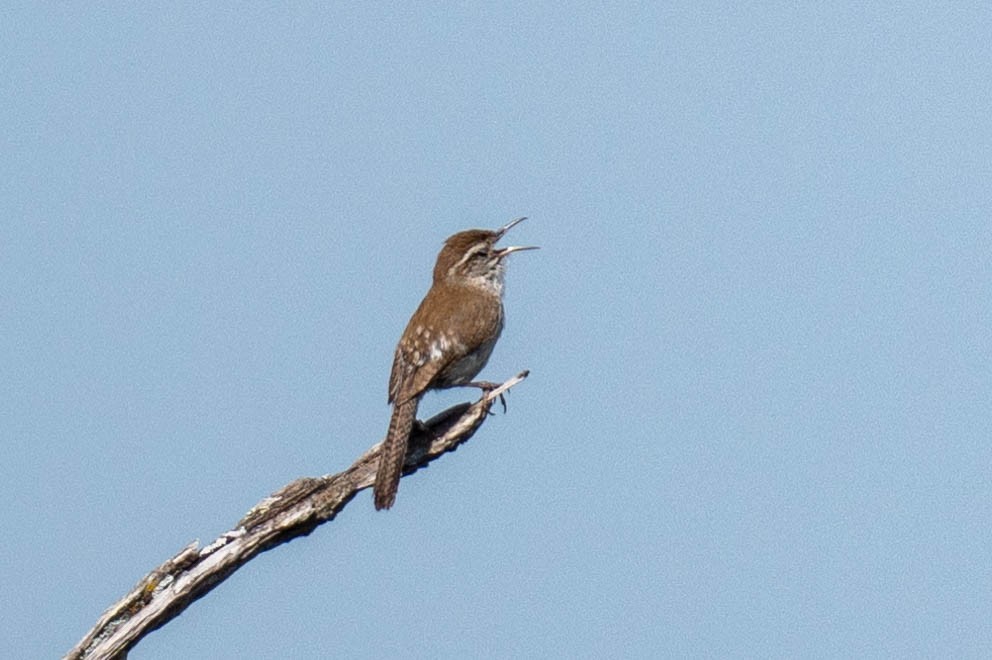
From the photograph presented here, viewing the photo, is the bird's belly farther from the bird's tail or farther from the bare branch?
the bare branch

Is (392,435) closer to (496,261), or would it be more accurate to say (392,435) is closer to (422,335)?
(422,335)

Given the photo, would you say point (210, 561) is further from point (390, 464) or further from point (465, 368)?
point (465, 368)

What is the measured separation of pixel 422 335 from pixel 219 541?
102 inches

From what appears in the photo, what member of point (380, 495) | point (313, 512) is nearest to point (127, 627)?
point (313, 512)

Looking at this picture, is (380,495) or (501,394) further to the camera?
(501,394)

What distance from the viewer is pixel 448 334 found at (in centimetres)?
984

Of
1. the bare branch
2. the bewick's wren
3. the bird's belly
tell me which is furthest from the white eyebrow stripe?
the bare branch

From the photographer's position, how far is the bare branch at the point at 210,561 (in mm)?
7445

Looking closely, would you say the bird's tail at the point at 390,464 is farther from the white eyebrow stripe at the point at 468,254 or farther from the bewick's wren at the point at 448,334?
the white eyebrow stripe at the point at 468,254

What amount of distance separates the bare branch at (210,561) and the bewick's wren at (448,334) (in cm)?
59

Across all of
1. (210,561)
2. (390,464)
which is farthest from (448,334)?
(210,561)

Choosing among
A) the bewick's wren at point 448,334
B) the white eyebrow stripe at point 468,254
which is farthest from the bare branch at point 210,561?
the white eyebrow stripe at point 468,254

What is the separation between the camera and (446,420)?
359 inches

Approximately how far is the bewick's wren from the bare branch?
590mm
